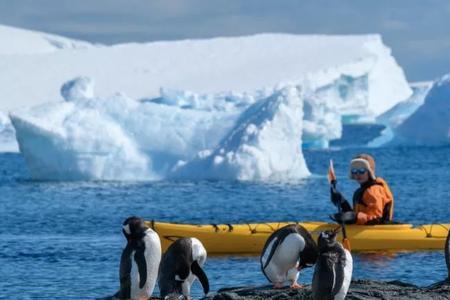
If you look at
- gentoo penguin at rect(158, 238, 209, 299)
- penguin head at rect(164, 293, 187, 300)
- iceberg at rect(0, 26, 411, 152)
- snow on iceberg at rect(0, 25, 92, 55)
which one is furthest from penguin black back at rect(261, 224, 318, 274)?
snow on iceberg at rect(0, 25, 92, 55)

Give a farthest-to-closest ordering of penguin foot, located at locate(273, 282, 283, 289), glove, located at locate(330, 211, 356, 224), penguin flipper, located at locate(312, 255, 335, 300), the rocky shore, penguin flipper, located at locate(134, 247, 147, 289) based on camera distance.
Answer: glove, located at locate(330, 211, 356, 224), penguin flipper, located at locate(134, 247, 147, 289), penguin foot, located at locate(273, 282, 283, 289), the rocky shore, penguin flipper, located at locate(312, 255, 335, 300)

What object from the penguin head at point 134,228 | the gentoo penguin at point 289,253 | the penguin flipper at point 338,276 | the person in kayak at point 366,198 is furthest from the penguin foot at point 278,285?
the person in kayak at point 366,198

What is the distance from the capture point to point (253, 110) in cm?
2759

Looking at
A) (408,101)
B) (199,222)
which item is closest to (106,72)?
(408,101)

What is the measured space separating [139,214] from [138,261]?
1254cm

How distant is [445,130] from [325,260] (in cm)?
3742

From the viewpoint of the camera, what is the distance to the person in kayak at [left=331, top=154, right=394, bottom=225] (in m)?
12.0

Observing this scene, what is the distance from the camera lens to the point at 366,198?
486 inches

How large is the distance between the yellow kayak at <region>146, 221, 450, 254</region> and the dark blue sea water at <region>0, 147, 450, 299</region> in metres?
0.12

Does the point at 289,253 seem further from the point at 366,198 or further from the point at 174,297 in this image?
the point at 366,198

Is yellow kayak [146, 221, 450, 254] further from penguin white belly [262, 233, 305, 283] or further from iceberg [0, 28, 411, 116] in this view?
iceberg [0, 28, 411, 116]

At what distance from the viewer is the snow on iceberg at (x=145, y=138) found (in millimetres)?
26109

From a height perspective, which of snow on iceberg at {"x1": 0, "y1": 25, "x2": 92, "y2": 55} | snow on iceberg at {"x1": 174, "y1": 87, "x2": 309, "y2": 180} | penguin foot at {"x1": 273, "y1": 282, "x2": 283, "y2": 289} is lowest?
penguin foot at {"x1": 273, "y1": 282, "x2": 283, "y2": 289}

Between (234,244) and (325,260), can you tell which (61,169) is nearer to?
(234,244)
